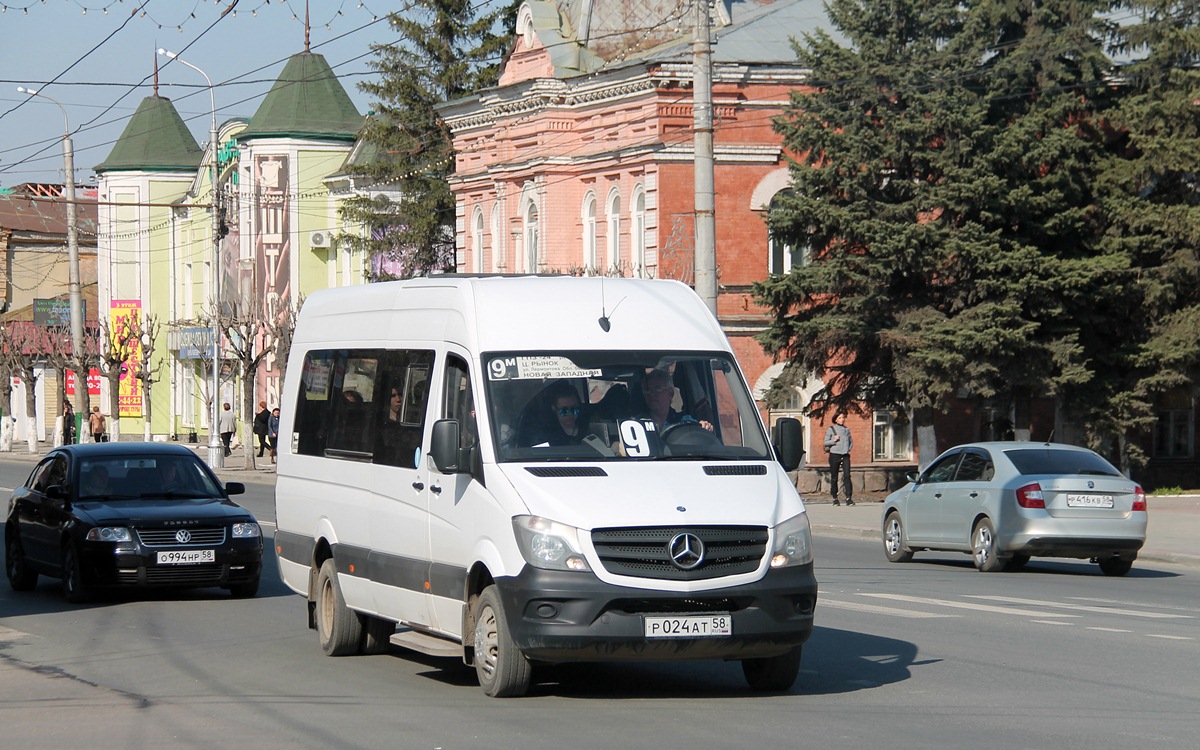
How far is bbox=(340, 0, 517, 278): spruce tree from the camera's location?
60.0m

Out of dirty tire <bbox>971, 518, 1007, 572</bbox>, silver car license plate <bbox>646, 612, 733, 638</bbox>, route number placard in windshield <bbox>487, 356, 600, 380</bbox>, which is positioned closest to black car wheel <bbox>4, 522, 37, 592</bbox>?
route number placard in windshield <bbox>487, 356, 600, 380</bbox>

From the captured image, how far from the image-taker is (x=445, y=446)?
9922 mm

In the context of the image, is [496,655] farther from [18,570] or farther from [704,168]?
[704,168]

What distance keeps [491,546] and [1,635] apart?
235 inches

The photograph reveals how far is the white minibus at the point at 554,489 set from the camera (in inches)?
368

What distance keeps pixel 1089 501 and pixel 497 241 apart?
32860mm

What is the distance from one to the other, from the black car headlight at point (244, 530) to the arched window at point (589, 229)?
30.4 meters

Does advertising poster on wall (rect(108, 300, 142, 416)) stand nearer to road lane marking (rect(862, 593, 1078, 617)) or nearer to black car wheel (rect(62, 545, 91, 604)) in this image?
black car wheel (rect(62, 545, 91, 604))

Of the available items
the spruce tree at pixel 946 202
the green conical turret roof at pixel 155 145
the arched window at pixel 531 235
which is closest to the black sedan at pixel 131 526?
the spruce tree at pixel 946 202

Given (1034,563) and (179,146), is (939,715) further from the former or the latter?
(179,146)

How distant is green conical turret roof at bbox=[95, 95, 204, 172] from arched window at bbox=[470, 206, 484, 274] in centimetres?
3049

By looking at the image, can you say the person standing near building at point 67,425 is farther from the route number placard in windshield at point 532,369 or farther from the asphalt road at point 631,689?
the route number placard in windshield at point 532,369

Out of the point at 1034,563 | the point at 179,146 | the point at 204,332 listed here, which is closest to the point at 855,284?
the point at 1034,563

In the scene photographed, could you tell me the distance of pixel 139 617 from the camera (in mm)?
15164
